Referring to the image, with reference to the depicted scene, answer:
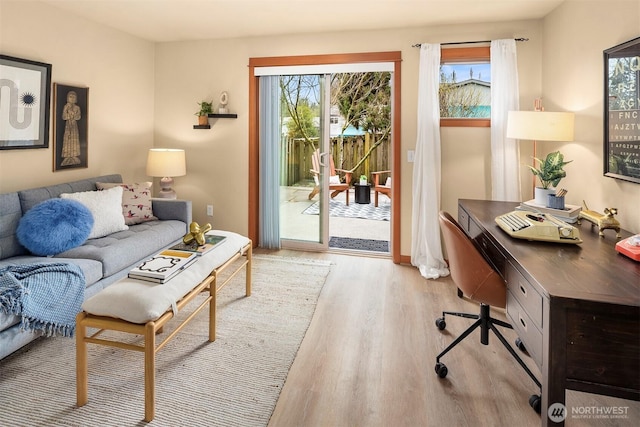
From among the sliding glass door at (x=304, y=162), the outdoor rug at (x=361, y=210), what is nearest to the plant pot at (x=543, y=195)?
the sliding glass door at (x=304, y=162)

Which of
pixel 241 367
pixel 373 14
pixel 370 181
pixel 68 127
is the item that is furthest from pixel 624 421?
pixel 370 181

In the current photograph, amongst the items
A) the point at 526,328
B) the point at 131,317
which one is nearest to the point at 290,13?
the point at 131,317

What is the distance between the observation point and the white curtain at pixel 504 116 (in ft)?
11.6

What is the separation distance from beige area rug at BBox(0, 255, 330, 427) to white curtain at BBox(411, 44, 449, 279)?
1546 millimetres

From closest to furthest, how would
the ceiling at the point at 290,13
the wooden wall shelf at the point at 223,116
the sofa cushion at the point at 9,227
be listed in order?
the sofa cushion at the point at 9,227 → the ceiling at the point at 290,13 → the wooden wall shelf at the point at 223,116

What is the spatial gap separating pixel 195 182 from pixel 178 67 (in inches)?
54.0

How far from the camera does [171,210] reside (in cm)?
383

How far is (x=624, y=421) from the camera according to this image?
1763mm

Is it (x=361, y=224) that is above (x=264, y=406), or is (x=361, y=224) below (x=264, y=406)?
above

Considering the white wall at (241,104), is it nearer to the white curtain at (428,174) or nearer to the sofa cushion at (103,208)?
the white curtain at (428,174)

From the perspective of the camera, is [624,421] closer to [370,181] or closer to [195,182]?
[195,182]

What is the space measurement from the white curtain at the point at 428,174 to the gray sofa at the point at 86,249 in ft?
7.94

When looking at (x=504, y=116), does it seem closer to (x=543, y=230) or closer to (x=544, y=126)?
(x=544, y=126)

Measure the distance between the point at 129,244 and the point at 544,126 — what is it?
3.26 meters
